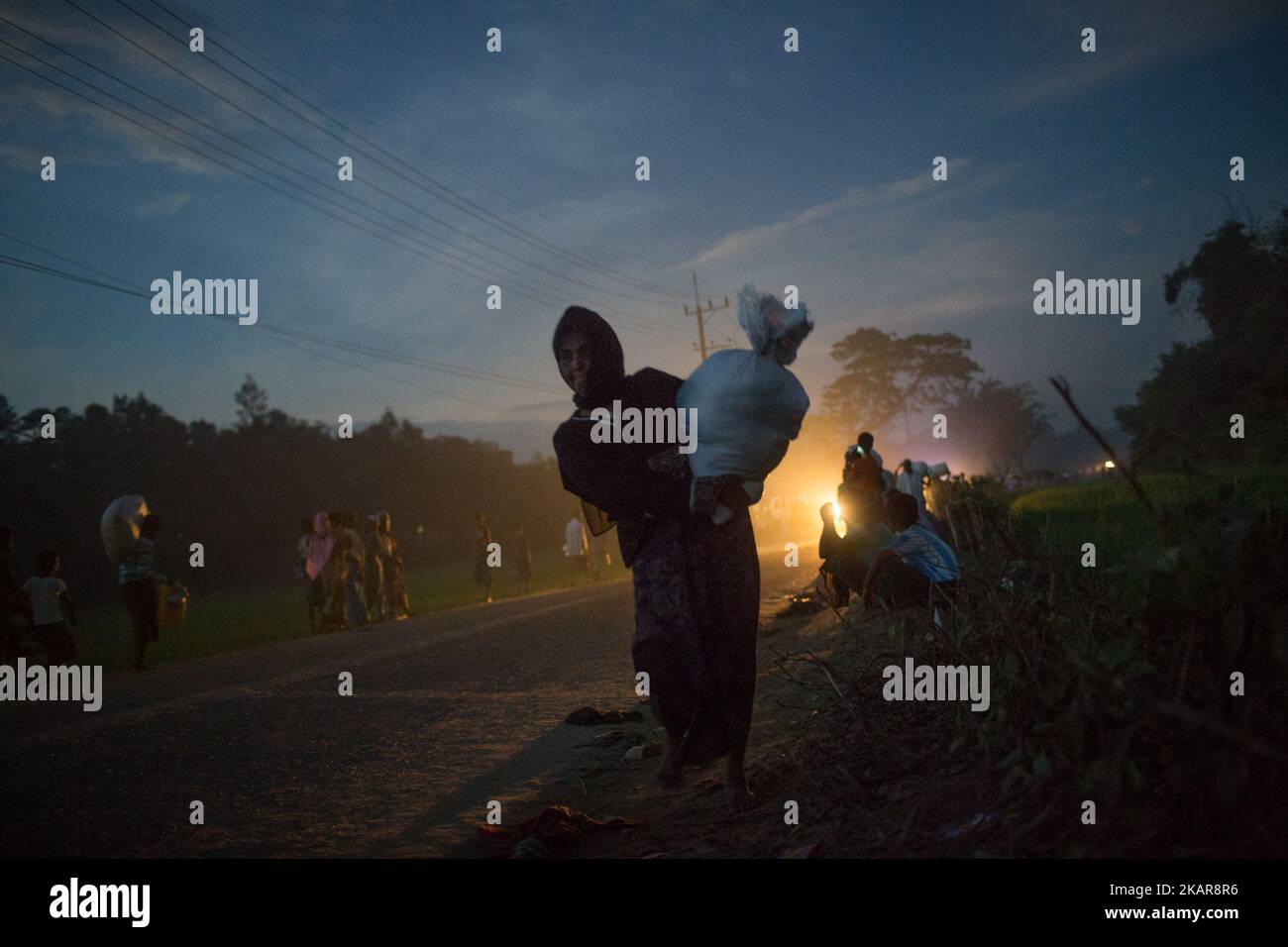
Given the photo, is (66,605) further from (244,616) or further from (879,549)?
(244,616)

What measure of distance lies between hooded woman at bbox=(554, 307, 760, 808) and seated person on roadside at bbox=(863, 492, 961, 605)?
A: 2.06 metres

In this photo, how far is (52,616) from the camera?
39.1 ft

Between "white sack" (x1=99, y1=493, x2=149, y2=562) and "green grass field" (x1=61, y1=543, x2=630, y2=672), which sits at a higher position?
"white sack" (x1=99, y1=493, x2=149, y2=562)

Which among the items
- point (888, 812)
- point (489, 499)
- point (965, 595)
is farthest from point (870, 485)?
point (489, 499)

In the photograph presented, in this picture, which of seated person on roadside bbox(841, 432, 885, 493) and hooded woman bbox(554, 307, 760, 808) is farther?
seated person on roadside bbox(841, 432, 885, 493)

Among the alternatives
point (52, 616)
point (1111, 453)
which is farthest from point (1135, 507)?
point (52, 616)

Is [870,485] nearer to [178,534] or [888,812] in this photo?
[888,812]

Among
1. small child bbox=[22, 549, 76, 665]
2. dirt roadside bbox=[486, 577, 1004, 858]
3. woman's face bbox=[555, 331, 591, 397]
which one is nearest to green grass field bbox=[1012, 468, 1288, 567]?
dirt roadside bbox=[486, 577, 1004, 858]

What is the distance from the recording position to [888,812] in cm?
334

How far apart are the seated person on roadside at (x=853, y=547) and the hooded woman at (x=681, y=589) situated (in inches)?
136

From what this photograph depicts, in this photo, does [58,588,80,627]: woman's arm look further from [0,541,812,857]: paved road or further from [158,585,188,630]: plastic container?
[158,585,188,630]: plastic container

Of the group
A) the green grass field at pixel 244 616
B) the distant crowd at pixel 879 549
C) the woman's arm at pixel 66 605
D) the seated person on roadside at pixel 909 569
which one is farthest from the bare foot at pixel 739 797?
the green grass field at pixel 244 616

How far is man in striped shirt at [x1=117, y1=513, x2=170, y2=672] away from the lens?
13.2m

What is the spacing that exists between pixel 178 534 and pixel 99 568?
5879 mm
